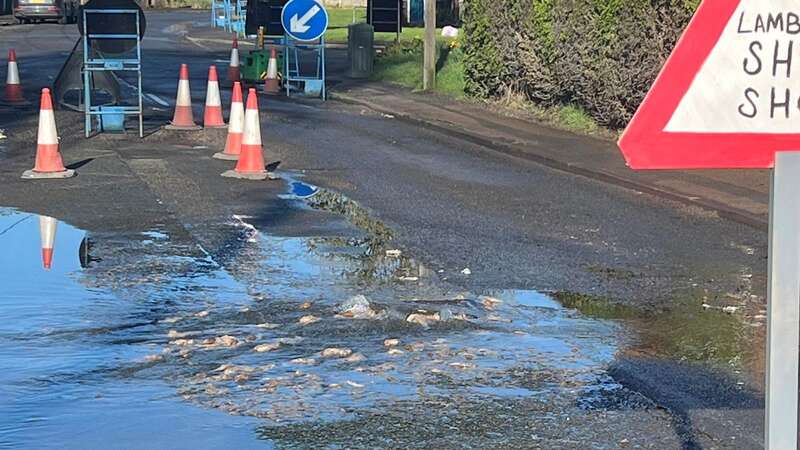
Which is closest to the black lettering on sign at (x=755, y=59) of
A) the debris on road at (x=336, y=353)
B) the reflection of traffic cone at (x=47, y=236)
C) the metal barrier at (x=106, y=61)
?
the debris on road at (x=336, y=353)

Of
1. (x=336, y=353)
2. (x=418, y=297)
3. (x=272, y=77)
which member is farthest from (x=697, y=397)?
(x=272, y=77)

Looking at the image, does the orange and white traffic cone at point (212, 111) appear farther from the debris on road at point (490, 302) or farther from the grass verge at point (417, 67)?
the debris on road at point (490, 302)

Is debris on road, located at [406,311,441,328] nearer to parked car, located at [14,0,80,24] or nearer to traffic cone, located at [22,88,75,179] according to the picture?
traffic cone, located at [22,88,75,179]

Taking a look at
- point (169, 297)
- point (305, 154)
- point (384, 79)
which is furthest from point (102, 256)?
point (384, 79)

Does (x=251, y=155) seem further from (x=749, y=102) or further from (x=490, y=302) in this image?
(x=749, y=102)

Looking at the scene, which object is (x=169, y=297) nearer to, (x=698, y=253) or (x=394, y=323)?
(x=394, y=323)

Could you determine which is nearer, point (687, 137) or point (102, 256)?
point (687, 137)

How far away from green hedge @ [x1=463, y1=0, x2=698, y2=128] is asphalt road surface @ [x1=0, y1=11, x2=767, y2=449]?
2172mm

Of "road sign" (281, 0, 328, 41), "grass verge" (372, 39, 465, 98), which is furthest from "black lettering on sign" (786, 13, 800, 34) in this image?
"grass verge" (372, 39, 465, 98)

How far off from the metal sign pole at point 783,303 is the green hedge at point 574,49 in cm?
1146

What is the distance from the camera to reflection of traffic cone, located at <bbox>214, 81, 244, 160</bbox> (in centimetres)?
1423

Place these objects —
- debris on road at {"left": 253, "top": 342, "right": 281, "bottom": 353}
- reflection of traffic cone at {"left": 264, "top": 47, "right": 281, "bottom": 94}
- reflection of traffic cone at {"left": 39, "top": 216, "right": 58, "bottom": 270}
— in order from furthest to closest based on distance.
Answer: reflection of traffic cone at {"left": 264, "top": 47, "right": 281, "bottom": 94}
reflection of traffic cone at {"left": 39, "top": 216, "right": 58, "bottom": 270}
debris on road at {"left": 253, "top": 342, "right": 281, "bottom": 353}

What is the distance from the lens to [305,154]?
15180 millimetres

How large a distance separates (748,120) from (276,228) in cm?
747
